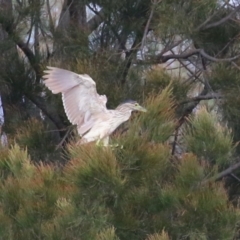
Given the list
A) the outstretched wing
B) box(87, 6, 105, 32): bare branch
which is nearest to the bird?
the outstretched wing

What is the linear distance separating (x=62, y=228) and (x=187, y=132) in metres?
0.45

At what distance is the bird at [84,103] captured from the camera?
3.20 m

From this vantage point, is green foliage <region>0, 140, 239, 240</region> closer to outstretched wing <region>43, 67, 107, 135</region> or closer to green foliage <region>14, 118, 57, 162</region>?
outstretched wing <region>43, 67, 107, 135</region>

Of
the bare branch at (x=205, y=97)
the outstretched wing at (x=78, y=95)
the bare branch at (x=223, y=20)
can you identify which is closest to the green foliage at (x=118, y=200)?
the outstretched wing at (x=78, y=95)

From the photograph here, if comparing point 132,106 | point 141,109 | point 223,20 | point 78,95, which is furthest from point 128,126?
point 223,20

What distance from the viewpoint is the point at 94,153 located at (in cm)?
264

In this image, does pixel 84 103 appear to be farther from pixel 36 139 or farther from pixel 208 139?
pixel 208 139

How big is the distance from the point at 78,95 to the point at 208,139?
0.64 meters

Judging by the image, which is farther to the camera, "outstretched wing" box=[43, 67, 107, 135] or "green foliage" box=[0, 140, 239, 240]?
"outstretched wing" box=[43, 67, 107, 135]

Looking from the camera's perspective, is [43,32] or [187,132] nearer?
[187,132]

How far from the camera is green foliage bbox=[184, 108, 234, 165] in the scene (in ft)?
9.28

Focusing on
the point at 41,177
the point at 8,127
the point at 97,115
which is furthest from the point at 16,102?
the point at 41,177

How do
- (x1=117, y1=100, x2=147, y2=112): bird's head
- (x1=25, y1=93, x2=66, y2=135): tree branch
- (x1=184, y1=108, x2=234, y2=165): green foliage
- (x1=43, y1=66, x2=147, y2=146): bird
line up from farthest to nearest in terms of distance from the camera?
(x1=25, y1=93, x2=66, y2=135): tree branch < (x1=43, y1=66, x2=147, y2=146): bird < (x1=117, y1=100, x2=147, y2=112): bird's head < (x1=184, y1=108, x2=234, y2=165): green foliage

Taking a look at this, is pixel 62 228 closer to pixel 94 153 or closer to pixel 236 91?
pixel 94 153
